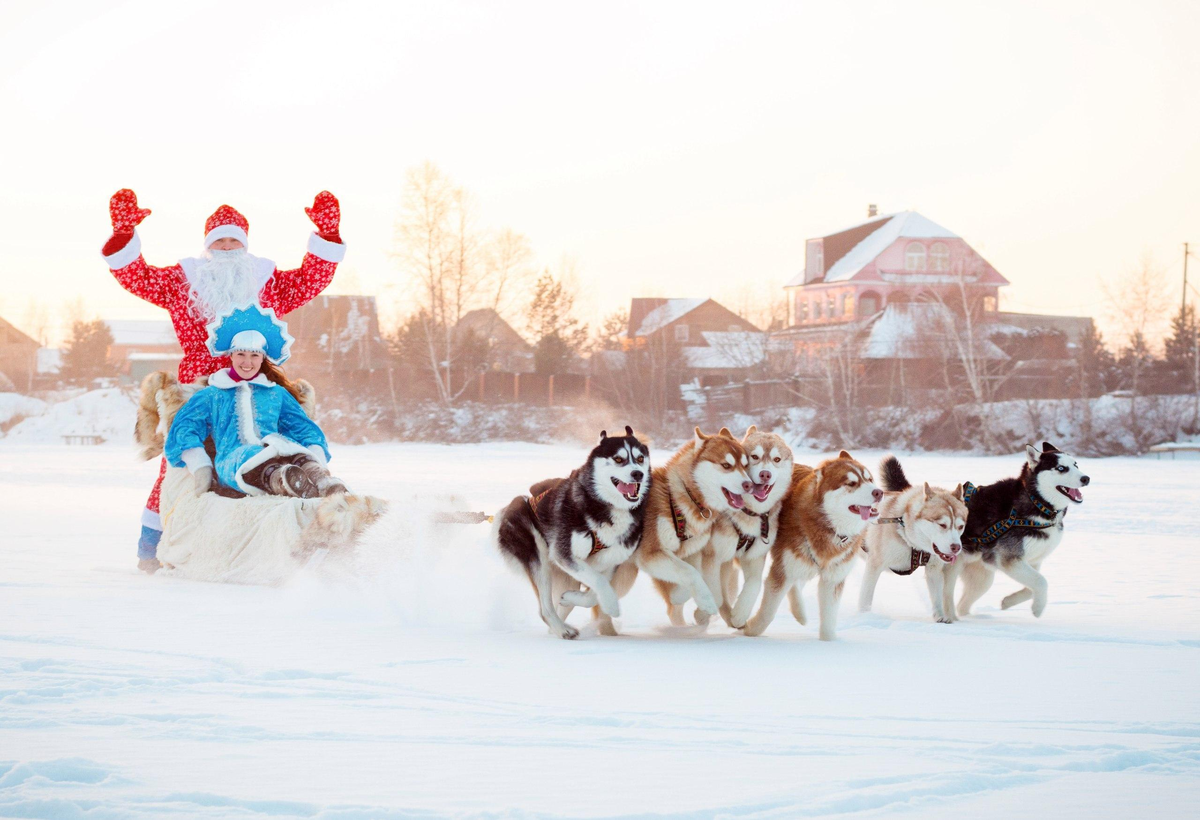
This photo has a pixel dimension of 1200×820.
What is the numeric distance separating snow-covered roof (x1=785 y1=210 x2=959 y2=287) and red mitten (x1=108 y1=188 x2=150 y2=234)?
33848 millimetres

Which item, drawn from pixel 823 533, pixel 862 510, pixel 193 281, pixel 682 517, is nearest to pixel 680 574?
pixel 682 517

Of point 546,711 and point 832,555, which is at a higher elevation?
point 832,555

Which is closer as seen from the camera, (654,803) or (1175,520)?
(654,803)

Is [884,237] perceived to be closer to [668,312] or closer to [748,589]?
[668,312]

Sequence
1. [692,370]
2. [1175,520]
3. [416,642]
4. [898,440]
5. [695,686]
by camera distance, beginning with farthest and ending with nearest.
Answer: [692,370] < [898,440] < [1175,520] < [416,642] < [695,686]

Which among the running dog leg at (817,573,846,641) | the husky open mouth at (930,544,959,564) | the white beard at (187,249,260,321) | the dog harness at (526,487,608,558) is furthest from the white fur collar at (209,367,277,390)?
the husky open mouth at (930,544,959,564)

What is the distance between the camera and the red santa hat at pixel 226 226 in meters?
7.11

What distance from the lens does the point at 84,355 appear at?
44.7 meters

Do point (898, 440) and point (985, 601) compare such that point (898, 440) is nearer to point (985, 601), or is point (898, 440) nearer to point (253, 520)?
point (985, 601)

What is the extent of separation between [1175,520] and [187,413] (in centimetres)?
956

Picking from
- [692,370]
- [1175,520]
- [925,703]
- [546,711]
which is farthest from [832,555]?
[692,370]

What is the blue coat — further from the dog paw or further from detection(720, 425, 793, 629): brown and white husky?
detection(720, 425, 793, 629): brown and white husky

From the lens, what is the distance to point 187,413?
21.8ft

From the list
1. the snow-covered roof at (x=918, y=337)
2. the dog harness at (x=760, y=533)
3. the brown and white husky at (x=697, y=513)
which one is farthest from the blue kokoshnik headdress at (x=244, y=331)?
the snow-covered roof at (x=918, y=337)
